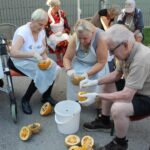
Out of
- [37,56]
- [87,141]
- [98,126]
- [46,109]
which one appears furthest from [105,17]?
[87,141]

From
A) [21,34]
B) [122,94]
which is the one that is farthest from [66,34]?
[122,94]

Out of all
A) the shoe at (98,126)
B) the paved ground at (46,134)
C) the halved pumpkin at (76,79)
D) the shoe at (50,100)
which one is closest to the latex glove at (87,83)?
the halved pumpkin at (76,79)

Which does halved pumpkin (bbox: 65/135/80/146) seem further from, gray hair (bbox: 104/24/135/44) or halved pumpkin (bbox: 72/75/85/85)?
gray hair (bbox: 104/24/135/44)

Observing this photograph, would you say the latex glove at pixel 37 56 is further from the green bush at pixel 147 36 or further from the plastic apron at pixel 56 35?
the green bush at pixel 147 36

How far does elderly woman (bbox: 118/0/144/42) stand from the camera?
16.8ft

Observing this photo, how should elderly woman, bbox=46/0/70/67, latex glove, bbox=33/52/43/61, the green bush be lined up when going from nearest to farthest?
latex glove, bbox=33/52/43/61
elderly woman, bbox=46/0/70/67
the green bush

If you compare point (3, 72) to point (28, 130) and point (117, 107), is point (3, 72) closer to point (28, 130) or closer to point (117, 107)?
point (28, 130)

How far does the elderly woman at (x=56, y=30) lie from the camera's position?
5039 millimetres

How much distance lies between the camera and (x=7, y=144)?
10.3 ft

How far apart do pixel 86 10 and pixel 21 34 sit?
140 inches

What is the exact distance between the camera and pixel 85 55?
345cm

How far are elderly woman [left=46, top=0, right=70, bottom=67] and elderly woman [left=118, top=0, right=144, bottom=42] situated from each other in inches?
39.2

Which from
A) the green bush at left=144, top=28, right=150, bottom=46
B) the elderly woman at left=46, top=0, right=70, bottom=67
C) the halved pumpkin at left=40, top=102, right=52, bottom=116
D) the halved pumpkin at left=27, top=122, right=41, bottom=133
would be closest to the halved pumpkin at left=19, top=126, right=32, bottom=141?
the halved pumpkin at left=27, top=122, right=41, bottom=133

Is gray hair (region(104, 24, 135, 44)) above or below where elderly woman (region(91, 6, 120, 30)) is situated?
above
